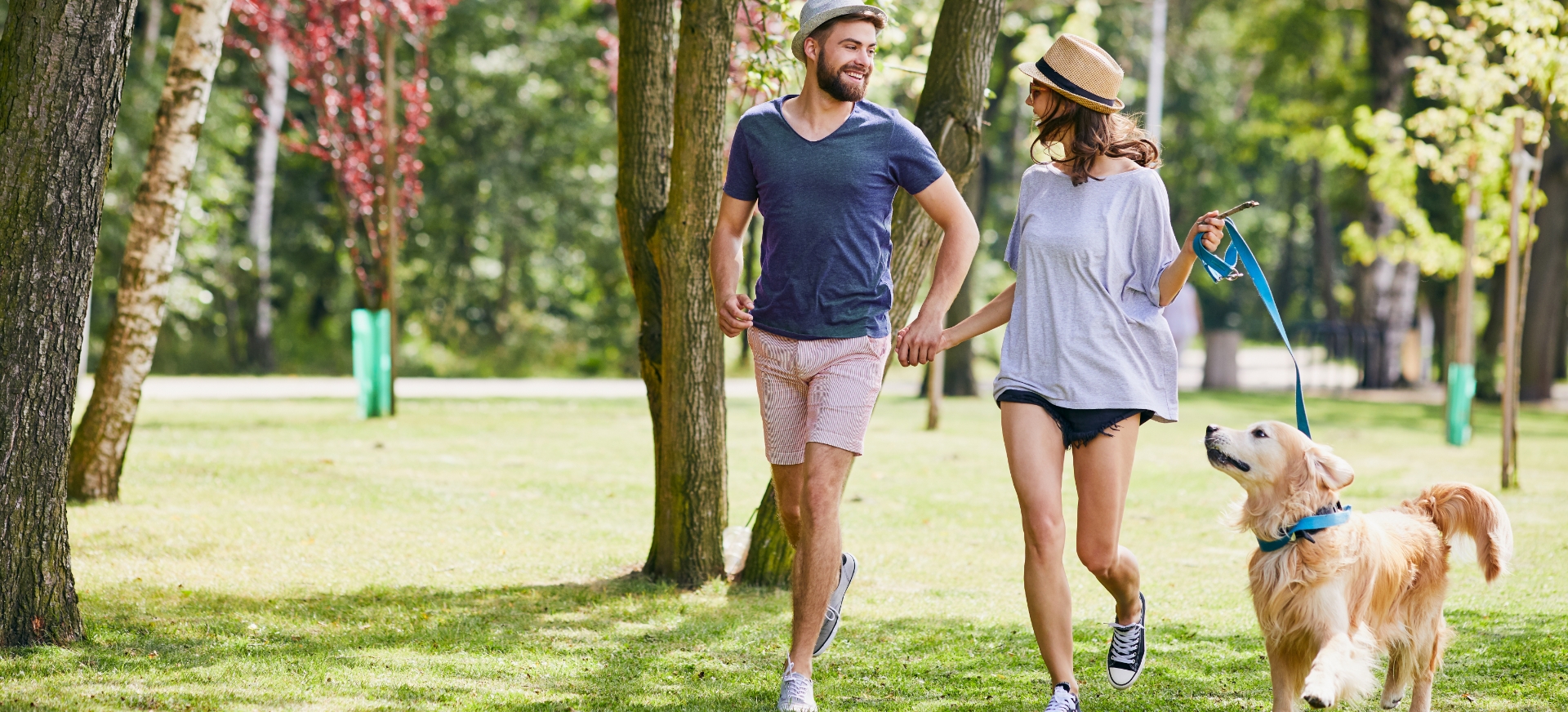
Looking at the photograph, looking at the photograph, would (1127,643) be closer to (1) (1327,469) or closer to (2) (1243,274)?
(1) (1327,469)

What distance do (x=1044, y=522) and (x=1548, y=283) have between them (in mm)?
21112

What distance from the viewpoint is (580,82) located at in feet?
86.4

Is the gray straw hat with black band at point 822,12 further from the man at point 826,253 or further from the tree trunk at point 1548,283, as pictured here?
the tree trunk at point 1548,283

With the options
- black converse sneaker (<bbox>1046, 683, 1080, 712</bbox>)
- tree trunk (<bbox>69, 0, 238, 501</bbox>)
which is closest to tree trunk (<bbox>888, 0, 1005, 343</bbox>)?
black converse sneaker (<bbox>1046, 683, 1080, 712</bbox>)

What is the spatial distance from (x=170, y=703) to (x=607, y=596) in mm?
2386

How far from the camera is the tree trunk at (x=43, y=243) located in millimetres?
4410

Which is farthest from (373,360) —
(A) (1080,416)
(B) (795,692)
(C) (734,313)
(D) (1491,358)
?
(D) (1491,358)

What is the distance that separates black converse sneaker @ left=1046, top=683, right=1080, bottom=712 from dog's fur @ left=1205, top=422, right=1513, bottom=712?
61 centimetres

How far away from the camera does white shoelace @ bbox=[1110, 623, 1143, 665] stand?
14.7ft

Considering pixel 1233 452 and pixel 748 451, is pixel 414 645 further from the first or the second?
pixel 748 451

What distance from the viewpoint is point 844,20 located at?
168 inches

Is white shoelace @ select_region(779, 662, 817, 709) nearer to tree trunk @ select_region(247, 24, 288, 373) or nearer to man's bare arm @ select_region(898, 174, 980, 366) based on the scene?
man's bare arm @ select_region(898, 174, 980, 366)

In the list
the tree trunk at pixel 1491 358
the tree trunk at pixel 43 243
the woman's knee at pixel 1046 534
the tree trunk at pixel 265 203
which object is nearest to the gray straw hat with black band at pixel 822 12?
the woman's knee at pixel 1046 534

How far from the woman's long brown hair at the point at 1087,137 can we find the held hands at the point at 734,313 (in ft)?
3.42
